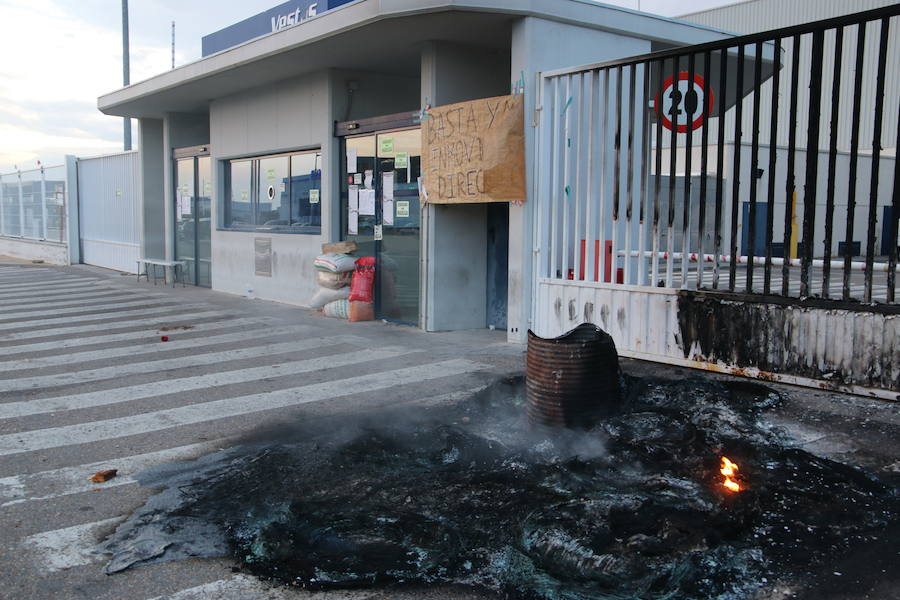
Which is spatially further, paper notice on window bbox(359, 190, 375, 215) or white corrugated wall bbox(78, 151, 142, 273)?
white corrugated wall bbox(78, 151, 142, 273)

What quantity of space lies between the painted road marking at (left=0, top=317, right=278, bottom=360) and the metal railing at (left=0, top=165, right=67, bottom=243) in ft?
51.9

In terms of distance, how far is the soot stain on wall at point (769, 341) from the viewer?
5734mm

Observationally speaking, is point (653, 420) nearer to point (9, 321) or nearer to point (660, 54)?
point (660, 54)

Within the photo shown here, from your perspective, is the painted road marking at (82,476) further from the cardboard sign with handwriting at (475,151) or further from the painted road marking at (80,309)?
the painted road marking at (80,309)

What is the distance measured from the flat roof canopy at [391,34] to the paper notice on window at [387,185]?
172cm

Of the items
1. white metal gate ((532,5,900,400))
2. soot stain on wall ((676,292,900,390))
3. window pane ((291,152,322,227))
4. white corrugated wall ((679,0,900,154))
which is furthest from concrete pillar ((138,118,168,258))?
white corrugated wall ((679,0,900,154))

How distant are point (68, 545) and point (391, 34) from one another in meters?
7.43

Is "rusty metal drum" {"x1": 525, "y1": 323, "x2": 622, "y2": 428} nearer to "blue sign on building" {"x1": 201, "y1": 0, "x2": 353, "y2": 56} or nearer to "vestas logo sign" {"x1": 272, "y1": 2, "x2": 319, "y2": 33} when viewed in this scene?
"blue sign on building" {"x1": 201, "y1": 0, "x2": 353, "y2": 56}

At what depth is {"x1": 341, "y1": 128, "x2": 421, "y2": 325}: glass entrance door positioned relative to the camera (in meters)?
10.6

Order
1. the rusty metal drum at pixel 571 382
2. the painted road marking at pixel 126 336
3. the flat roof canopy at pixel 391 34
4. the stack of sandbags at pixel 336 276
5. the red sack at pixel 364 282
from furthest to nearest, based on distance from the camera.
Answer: the stack of sandbags at pixel 336 276
the red sack at pixel 364 282
the painted road marking at pixel 126 336
the flat roof canopy at pixel 391 34
the rusty metal drum at pixel 571 382

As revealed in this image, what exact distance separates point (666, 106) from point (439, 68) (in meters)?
3.47

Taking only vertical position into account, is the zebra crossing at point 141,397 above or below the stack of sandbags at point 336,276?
below

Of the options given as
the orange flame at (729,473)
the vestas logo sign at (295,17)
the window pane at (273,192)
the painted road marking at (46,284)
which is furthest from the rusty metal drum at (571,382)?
the painted road marking at (46,284)

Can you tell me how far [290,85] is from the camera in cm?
1283
